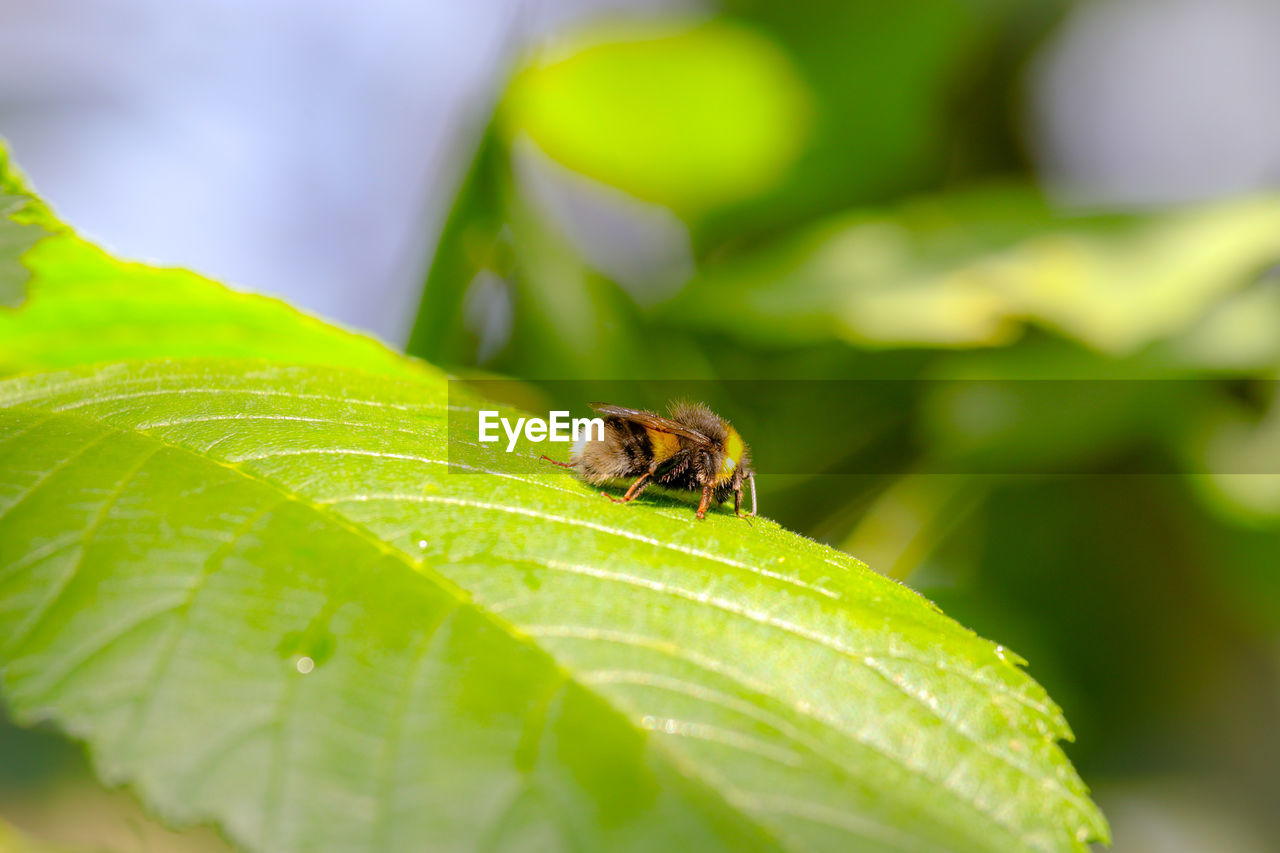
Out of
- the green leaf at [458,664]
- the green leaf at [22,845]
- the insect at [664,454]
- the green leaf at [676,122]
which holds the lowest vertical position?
the green leaf at [22,845]

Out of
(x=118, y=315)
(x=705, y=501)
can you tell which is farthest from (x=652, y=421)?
(x=118, y=315)

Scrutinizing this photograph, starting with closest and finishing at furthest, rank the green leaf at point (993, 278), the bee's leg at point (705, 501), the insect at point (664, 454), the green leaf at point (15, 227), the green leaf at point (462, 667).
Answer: the green leaf at point (462, 667) < the green leaf at point (15, 227) < the bee's leg at point (705, 501) < the insect at point (664, 454) < the green leaf at point (993, 278)

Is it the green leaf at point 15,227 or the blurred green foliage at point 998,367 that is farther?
the blurred green foliage at point 998,367

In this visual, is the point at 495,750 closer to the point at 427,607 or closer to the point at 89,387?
the point at 427,607

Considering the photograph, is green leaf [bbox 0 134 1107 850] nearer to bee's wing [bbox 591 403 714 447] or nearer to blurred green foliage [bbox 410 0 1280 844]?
bee's wing [bbox 591 403 714 447]

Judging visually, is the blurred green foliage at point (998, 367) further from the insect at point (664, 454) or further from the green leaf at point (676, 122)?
the insect at point (664, 454)

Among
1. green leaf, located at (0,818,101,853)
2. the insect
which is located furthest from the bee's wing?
green leaf, located at (0,818,101,853)

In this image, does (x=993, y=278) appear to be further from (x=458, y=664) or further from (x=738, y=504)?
(x=458, y=664)

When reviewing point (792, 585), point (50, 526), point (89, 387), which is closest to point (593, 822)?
point (792, 585)

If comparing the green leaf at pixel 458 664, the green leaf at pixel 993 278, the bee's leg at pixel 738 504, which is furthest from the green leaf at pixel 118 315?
the green leaf at pixel 993 278
